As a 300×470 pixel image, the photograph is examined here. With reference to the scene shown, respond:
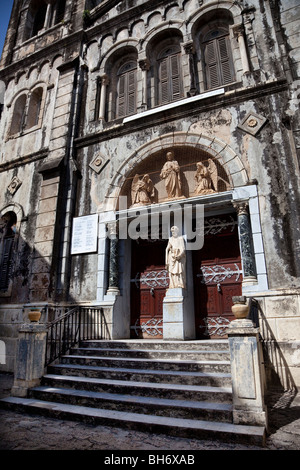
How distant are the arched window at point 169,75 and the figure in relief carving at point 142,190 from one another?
120 inches

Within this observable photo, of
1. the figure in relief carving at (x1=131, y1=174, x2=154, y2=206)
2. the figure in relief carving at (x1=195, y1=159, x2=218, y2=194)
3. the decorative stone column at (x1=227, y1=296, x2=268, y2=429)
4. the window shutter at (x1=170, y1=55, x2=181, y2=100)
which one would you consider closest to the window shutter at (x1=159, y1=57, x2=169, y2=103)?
the window shutter at (x1=170, y1=55, x2=181, y2=100)

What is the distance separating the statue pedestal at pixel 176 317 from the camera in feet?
24.4

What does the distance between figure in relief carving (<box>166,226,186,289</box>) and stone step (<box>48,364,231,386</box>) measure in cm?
265

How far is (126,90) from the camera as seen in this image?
11438mm

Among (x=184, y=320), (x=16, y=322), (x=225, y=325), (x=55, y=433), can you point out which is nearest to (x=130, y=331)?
(x=184, y=320)

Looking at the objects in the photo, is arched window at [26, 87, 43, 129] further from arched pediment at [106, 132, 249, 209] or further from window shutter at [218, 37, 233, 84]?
window shutter at [218, 37, 233, 84]

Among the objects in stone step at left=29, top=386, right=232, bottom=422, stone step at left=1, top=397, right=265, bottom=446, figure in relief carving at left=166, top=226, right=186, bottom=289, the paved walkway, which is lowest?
the paved walkway

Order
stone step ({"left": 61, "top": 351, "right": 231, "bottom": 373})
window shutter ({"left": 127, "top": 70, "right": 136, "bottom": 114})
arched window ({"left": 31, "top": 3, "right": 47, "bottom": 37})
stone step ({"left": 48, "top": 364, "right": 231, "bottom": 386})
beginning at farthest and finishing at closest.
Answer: arched window ({"left": 31, "top": 3, "right": 47, "bottom": 37})
window shutter ({"left": 127, "top": 70, "right": 136, "bottom": 114})
stone step ({"left": 61, "top": 351, "right": 231, "bottom": 373})
stone step ({"left": 48, "top": 364, "right": 231, "bottom": 386})

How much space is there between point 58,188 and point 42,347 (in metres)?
5.40

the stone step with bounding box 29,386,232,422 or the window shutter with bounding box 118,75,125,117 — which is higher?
the window shutter with bounding box 118,75,125,117

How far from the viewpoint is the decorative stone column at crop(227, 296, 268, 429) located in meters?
4.11

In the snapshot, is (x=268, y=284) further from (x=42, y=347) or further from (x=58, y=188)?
(x=58, y=188)

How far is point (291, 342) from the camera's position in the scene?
249 inches

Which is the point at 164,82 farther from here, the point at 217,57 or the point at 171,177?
the point at 171,177
